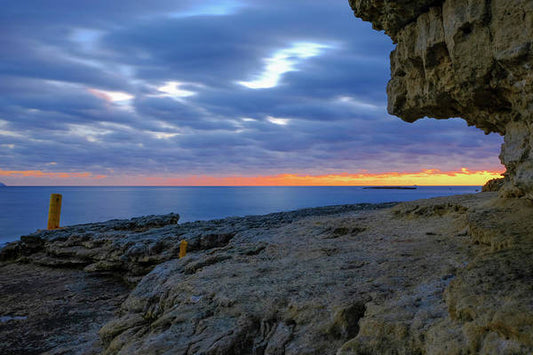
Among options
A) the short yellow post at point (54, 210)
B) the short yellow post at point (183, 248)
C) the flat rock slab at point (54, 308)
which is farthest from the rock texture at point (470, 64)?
the short yellow post at point (54, 210)

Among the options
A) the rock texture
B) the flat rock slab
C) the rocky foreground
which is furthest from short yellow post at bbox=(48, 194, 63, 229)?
the rock texture

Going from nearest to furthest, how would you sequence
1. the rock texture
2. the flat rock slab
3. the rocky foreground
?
1. the rocky foreground
2. the rock texture
3. the flat rock slab

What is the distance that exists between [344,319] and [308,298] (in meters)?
0.82

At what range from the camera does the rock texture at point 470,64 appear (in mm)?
5438

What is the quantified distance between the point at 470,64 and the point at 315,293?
486 cm

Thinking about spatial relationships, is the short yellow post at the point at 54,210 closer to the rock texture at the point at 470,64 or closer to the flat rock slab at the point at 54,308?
the flat rock slab at the point at 54,308

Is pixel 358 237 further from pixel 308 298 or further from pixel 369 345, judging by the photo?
pixel 369 345

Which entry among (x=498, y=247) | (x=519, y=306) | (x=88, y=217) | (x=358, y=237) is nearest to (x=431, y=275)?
(x=498, y=247)

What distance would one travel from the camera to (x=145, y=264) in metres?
11.7

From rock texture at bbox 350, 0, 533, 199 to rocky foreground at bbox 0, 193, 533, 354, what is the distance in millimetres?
1609

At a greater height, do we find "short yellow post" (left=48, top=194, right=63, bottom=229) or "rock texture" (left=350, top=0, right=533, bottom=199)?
"rock texture" (left=350, top=0, right=533, bottom=199)

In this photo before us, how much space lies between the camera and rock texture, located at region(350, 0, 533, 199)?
5438 millimetres

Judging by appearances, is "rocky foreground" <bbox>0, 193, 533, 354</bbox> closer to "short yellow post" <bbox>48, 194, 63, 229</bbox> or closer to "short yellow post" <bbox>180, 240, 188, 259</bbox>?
"short yellow post" <bbox>180, 240, 188, 259</bbox>

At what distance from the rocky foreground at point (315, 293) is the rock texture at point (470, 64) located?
5.28ft
